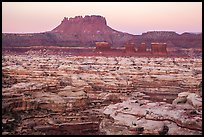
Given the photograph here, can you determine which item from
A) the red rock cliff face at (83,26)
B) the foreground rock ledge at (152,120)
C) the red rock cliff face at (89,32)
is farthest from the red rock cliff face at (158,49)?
the foreground rock ledge at (152,120)

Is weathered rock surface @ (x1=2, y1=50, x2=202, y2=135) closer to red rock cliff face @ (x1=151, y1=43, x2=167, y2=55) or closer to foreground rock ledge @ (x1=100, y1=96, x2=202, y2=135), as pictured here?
foreground rock ledge @ (x1=100, y1=96, x2=202, y2=135)

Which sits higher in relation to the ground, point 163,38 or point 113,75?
point 163,38

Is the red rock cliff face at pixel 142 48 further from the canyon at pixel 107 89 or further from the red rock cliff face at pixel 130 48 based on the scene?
the red rock cliff face at pixel 130 48

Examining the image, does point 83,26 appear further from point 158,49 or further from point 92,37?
point 158,49

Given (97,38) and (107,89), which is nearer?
(107,89)

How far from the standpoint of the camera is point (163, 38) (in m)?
30.6

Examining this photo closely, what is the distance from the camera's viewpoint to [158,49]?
29.4 metres

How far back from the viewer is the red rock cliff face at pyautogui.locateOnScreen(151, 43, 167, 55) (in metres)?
28.9

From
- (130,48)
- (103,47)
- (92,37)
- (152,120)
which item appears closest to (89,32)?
(92,37)

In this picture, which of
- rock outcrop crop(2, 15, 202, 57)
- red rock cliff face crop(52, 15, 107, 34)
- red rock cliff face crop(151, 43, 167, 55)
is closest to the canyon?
red rock cliff face crop(151, 43, 167, 55)

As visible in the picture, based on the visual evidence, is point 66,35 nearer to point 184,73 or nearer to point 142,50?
point 142,50

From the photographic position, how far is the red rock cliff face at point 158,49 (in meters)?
28.9

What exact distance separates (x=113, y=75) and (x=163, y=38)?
39.1ft

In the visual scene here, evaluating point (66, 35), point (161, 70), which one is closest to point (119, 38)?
point (66, 35)
